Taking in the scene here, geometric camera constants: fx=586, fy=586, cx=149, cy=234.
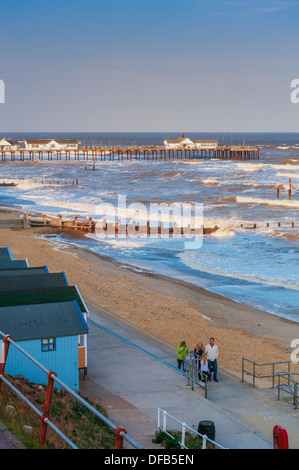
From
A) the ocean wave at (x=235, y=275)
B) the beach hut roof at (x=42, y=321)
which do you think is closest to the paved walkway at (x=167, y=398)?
the beach hut roof at (x=42, y=321)

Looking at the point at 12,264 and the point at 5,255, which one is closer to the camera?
the point at 12,264

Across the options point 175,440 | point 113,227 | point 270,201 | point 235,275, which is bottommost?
point 235,275

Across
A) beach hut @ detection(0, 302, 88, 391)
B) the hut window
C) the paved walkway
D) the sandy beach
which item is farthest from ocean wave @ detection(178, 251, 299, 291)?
the hut window

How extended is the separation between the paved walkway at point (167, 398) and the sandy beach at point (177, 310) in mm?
2157

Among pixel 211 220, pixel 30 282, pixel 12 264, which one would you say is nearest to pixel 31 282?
pixel 30 282

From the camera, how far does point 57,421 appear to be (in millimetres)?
9531

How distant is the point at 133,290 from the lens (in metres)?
28.7

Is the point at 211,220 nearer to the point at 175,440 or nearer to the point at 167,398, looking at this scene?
the point at 167,398

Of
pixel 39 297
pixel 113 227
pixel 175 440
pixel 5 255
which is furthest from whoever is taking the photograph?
pixel 113 227

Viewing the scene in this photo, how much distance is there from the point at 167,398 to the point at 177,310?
Result: 35.9ft

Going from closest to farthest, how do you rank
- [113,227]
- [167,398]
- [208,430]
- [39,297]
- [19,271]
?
[208,430]
[167,398]
[39,297]
[19,271]
[113,227]

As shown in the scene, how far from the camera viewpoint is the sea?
31312 millimetres

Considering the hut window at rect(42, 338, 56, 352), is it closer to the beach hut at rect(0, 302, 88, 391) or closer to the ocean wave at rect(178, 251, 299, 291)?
the beach hut at rect(0, 302, 88, 391)

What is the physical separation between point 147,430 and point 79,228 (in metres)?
37.8
